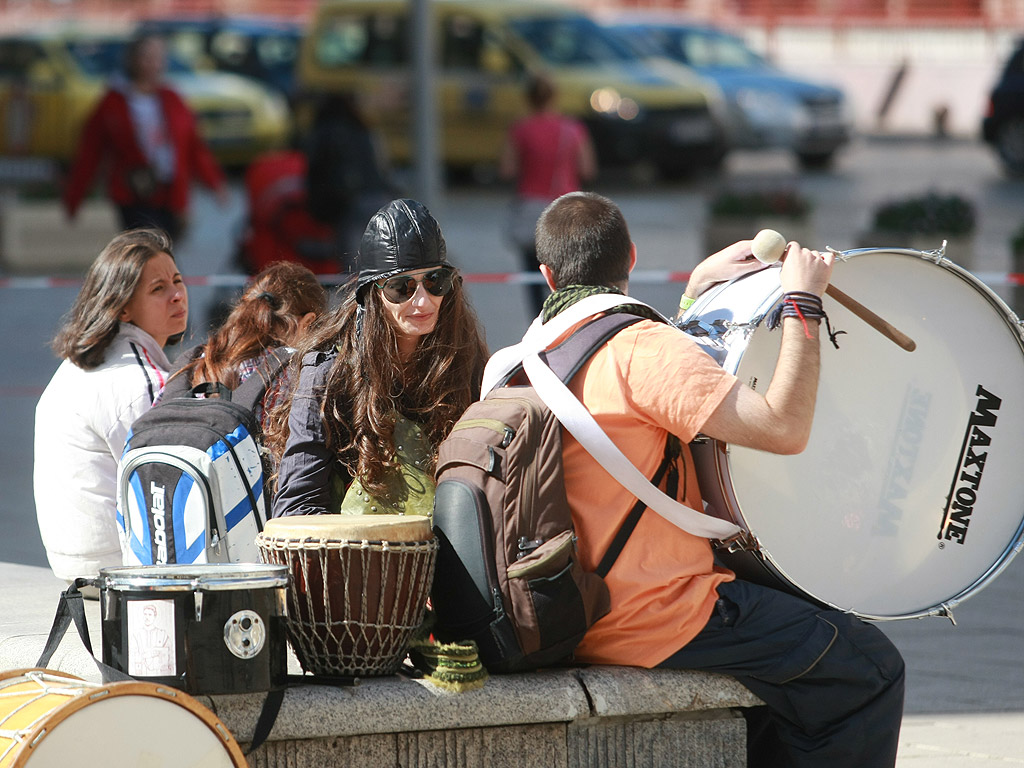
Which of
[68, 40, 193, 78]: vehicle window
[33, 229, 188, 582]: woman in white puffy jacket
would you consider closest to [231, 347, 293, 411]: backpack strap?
[33, 229, 188, 582]: woman in white puffy jacket

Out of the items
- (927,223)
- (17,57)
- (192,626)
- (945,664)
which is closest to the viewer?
(192,626)

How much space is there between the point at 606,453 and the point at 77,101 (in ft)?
55.3

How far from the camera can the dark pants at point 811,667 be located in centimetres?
333

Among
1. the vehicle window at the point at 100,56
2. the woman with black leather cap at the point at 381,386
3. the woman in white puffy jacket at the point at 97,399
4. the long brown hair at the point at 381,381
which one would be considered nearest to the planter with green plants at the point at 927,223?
the woman in white puffy jacket at the point at 97,399

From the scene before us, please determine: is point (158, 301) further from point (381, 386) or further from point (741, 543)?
point (741, 543)

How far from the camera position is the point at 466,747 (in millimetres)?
3391

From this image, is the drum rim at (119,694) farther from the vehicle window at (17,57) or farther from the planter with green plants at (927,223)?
the vehicle window at (17,57)

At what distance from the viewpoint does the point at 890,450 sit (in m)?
3.60

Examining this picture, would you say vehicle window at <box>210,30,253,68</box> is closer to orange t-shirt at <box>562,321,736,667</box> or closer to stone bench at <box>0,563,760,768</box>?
stone bench at <box>0,563,760,768</box>

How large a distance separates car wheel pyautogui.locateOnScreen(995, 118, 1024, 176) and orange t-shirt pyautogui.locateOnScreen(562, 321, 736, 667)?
17597 mm

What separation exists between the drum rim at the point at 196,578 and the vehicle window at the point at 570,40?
16.5m

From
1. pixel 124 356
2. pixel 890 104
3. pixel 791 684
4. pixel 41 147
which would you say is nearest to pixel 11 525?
pixel 124 356

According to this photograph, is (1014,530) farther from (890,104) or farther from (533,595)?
(890,104)

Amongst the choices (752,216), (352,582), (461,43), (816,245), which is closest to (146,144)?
(752,216)
